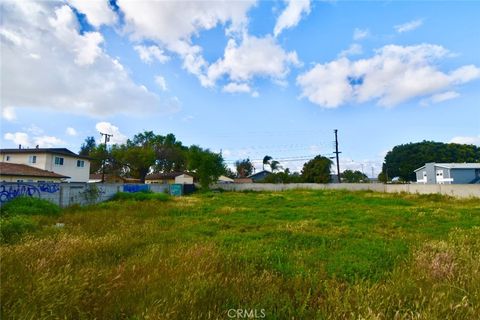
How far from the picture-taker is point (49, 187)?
14.9 metres

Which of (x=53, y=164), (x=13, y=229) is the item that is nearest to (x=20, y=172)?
(x=53, y=164)

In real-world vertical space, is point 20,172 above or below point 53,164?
below

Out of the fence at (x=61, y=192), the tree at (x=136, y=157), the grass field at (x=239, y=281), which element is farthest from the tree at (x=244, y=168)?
the grass field at (x=239, y=281)

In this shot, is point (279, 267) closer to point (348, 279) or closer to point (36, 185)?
point (348, 279)

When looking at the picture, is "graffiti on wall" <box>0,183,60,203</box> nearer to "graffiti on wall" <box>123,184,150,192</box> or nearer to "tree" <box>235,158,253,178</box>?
"graffiti on wall" <box>123,184,150,192</box>

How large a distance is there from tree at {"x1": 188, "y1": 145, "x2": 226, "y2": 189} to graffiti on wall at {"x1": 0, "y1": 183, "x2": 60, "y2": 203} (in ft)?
77.7

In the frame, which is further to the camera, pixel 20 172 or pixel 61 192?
pixel 20 172

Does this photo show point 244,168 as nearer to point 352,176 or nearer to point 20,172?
point 352,176

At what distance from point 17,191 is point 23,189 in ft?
0.87

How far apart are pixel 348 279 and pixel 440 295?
1537 mm

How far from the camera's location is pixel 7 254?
→ 404 centimetres

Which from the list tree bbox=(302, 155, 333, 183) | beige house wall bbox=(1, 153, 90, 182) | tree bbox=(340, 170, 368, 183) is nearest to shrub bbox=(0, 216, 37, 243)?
beige house wall bbox=(1, 153, 90, 182)

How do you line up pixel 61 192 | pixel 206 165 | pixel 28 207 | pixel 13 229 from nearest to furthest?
pixel 13 229 < pixel 28 207 < pixel 61 192 < pixel 206 165

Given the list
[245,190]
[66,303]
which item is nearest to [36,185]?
[66,303]
